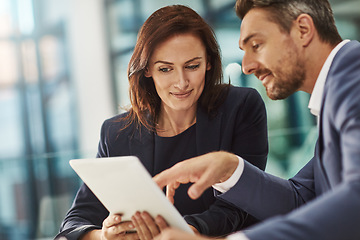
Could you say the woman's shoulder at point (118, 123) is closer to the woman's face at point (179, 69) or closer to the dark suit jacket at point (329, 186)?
the woman's face at point (179, 69)

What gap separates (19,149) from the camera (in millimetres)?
4664

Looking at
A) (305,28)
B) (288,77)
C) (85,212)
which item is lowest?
(85,212)

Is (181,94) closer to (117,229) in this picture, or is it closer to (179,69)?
(179,69)

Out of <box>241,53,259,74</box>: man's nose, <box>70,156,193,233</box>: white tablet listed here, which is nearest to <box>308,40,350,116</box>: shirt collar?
<box>241,53,259,74</box>: man's nose

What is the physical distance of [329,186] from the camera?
1102mm

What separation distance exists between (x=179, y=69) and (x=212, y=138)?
311mm

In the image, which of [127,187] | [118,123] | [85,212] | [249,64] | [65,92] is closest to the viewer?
[127,187]

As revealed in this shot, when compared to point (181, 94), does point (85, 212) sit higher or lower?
lower

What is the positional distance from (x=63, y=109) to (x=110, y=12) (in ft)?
4.11

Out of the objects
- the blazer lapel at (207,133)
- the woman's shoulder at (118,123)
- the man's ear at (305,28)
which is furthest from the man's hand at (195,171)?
the woman's shoulder at (118,123)

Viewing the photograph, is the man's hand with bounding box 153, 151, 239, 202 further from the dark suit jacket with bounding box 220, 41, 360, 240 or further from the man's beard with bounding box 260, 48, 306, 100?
the man's beard with bounding box 260, 48, 306, 100

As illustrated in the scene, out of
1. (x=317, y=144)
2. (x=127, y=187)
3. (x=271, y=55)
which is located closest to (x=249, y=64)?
(x=271, y=55)

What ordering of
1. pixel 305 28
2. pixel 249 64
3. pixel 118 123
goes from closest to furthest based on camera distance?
pixel 305 28, pixel 249 64, pixel 118 123

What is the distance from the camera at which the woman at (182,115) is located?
1717 mm
